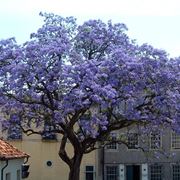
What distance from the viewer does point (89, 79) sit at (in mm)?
23766

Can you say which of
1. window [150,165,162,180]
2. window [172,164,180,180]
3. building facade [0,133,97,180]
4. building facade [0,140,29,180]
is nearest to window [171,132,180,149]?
window [172,164,180,180]

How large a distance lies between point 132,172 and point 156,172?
195cm

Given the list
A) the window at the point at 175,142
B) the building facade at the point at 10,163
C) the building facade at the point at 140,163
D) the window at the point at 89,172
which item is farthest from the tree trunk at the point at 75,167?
the window at the point at 175,142

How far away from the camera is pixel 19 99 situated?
1017 inches

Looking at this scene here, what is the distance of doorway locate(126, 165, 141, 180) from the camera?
46.4 m

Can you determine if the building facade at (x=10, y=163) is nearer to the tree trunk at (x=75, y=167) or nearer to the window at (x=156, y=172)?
the tree trunk at (x=75, y=167)

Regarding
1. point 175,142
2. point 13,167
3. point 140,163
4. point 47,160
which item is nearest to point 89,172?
point 47,160

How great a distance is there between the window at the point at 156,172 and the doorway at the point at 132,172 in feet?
3.46

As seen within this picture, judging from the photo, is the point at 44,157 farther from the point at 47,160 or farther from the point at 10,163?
the point at 10,163

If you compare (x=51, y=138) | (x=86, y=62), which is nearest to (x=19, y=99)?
(x=86, y=62)

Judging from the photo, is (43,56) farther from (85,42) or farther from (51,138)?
(51,138)

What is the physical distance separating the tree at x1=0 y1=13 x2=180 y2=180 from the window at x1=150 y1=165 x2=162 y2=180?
67.1 feet

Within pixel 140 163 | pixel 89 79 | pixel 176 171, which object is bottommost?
pixel 176 171

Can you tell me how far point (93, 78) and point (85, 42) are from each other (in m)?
2.91
